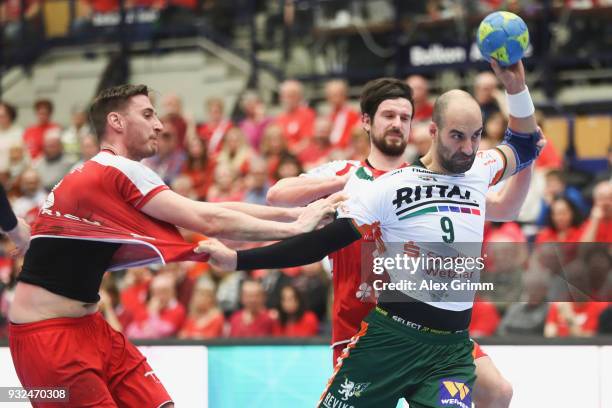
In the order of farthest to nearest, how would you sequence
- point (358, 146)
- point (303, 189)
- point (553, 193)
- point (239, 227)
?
point (358, 146)
point (553, 193)
point (303, 189)
point (239, 227)

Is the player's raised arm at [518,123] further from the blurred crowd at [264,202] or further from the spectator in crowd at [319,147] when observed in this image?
the spectator in crowd at [319,147]

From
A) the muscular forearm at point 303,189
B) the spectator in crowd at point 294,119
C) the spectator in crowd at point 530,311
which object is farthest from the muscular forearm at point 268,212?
the spectator in crowd at point 294,119

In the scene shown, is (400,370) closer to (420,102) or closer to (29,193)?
(420,102)

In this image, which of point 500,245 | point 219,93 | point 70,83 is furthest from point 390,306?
point 70,83

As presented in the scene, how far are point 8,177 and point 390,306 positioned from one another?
862cm

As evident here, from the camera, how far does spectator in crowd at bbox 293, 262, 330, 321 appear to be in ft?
30.8

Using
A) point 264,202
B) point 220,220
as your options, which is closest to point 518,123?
point 220,220

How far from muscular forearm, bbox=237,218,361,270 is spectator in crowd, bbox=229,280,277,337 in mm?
4265

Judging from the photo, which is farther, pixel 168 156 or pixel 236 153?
pixel 168 156

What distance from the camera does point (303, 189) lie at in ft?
19.6

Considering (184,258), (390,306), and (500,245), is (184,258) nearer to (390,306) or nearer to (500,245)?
(390,306)

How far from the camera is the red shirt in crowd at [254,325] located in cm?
931

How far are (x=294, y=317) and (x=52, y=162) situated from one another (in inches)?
204

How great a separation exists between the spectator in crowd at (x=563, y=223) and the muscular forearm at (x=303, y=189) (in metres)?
3.79
